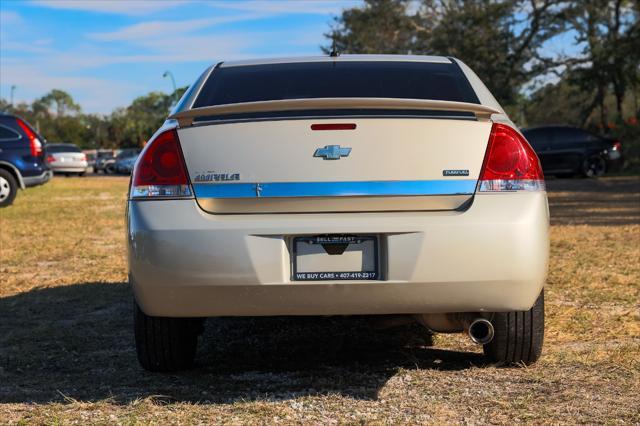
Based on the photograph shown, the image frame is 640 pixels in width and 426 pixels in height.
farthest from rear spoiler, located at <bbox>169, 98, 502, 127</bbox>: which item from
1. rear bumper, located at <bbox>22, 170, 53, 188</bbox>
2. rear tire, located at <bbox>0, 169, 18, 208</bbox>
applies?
rear bumper, located at <bbox>22, 170, 53, 188</bbox>

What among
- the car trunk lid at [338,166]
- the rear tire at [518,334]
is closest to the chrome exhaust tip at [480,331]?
the rear tire at [518,334]

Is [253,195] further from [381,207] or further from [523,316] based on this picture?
[523,316]

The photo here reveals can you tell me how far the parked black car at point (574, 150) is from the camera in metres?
26.3

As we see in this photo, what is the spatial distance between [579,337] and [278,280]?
2.27m

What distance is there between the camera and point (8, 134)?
17.4m

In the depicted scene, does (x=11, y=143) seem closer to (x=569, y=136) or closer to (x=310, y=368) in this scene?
(x=310, y=368)

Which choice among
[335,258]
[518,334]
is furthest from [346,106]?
[518,334]

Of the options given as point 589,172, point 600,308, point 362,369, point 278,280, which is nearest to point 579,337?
point 600,308

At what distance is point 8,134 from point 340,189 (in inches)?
589

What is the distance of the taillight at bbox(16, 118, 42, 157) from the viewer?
17.5 metres

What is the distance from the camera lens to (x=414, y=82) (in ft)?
15.2

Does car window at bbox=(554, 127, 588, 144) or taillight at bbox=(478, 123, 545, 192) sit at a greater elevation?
taillight at bbox=(478, 123, 545, 192)

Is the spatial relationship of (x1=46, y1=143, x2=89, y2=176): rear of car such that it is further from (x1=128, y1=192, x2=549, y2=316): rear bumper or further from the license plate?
the license plate

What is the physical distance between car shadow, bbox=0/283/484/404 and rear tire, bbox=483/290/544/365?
248 millimetres
